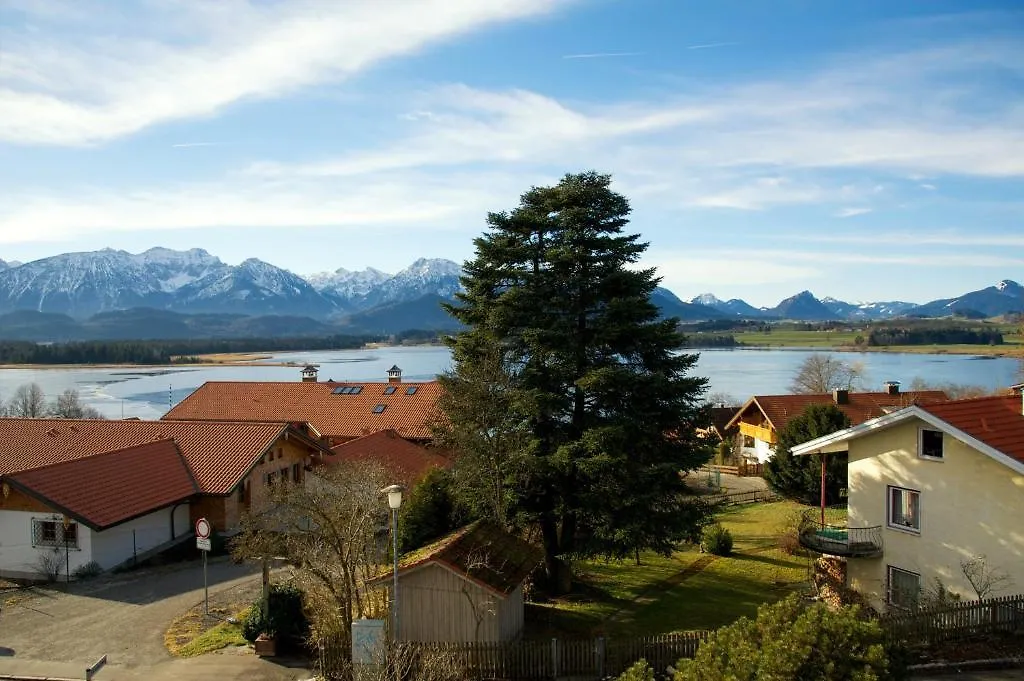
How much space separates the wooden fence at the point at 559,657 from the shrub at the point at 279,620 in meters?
2.10

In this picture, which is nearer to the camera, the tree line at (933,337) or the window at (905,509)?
the window at (905,509)

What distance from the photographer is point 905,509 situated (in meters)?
18.5

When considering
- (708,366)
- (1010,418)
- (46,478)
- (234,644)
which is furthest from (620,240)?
(708,366)

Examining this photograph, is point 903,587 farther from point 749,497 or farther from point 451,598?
point 749,497

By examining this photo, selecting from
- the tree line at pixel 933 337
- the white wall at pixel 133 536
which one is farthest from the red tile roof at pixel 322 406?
the tree line at pixel 933 337

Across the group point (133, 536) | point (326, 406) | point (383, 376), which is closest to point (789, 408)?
point (326, 406)

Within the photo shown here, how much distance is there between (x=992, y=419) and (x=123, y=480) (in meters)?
26.7

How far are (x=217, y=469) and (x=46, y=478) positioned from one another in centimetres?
624

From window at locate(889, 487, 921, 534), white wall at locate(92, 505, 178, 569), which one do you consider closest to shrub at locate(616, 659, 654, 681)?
window at locate(889, 487, 921, 534)

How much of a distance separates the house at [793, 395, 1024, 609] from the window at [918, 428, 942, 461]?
0.02 meters

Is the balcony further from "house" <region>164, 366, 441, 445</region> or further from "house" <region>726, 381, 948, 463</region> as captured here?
"house" <region>164, 366, 441, 445</region>

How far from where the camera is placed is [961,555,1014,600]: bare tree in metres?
16.3

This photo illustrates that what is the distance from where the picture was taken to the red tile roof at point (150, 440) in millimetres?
29172

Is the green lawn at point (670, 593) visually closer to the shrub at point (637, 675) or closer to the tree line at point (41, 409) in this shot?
the shrub at point (637, 675)
